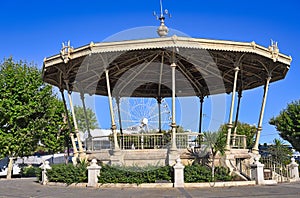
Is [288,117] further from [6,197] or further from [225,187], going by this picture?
[6,197]

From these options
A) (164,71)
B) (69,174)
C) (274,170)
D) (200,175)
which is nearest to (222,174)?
(200,175)

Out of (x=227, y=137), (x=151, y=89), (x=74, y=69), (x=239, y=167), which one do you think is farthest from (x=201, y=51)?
(x=151, y=89)

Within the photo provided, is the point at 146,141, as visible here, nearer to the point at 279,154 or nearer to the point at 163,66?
the point at 163,66

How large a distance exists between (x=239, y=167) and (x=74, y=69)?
11.9 metres

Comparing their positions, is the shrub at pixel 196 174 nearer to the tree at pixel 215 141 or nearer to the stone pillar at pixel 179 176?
the stone pillar at pixel 179 176

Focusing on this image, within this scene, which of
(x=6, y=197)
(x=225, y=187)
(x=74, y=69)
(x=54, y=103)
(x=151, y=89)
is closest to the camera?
(x=6, y=197)

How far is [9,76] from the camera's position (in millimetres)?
32188

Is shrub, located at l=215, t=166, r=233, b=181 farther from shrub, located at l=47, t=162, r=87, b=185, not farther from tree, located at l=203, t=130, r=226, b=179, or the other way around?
shrub, located at l=47, t=162, r=87, b=185

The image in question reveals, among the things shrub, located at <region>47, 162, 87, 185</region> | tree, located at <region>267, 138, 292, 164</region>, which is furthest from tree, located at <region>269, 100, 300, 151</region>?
shrub, located at <region>47, 162, 87, 185</region>

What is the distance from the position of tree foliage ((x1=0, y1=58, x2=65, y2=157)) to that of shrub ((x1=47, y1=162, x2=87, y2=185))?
13.8 meters

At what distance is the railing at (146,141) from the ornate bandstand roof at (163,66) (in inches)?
170

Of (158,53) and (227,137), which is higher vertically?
(158,53)

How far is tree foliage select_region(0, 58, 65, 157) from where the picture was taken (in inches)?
1233

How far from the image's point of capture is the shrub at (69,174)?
17719 mm
